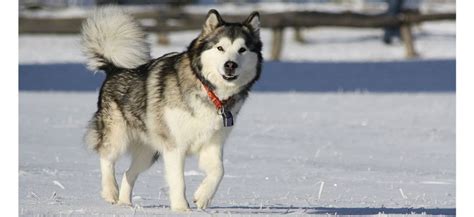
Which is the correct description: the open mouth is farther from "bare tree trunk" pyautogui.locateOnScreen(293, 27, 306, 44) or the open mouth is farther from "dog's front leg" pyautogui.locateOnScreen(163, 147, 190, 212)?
"bare tree trunk" pyautogui.locateOnScreen(293, 27, 306, 44)

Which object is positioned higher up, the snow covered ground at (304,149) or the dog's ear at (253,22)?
the dog's ear at (253,22)

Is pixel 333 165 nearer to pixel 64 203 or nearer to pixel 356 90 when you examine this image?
pixel 64 203

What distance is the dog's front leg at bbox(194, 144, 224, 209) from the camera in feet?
21.7

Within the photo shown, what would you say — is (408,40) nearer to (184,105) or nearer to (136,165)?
(136,165)

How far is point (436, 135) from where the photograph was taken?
12.5m

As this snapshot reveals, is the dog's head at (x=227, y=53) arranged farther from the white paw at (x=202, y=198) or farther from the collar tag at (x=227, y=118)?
the white paw at (x=202, y=198)

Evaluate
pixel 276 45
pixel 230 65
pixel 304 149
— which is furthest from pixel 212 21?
pixel 276 45

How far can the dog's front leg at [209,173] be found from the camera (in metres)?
6.62

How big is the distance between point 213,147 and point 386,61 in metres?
17.3

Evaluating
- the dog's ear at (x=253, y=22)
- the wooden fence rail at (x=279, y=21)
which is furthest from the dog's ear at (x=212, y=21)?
the wooden fence rail at (x=279, y=21)

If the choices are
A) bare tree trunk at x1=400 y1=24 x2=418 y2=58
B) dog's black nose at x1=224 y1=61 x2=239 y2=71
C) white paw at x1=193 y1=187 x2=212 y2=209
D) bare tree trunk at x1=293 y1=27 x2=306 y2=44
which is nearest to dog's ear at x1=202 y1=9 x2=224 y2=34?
dog's black nose at x1=224 y1=61 x2=239 y2=71

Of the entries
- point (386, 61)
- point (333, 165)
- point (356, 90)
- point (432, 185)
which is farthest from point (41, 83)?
point (432, 185)

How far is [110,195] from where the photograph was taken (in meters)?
7.19

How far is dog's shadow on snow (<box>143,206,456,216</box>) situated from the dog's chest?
0.46m
